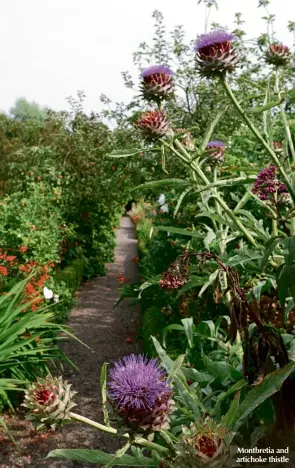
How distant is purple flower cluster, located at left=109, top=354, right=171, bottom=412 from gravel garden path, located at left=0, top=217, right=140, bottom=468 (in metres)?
2.74

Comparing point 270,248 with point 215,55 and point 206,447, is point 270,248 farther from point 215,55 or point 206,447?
point 215,55

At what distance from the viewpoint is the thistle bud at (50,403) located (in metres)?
1.30

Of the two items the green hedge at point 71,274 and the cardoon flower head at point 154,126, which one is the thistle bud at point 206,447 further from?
the green hedge at point 71,274

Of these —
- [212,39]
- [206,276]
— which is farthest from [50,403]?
[212,39]

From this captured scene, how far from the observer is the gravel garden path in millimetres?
3883

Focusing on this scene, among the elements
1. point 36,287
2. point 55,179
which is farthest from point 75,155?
point 36,287

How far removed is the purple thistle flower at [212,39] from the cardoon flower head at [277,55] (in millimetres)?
572

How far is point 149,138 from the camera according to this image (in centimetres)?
238

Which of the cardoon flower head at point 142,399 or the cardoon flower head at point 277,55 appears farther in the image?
the cardoon flower head at point 277,55

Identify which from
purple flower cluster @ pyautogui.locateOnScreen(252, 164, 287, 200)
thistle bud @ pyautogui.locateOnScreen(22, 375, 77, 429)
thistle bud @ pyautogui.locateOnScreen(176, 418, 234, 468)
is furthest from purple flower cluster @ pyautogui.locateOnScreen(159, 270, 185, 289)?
thistle bud @ pyautogui.locateOnScreen(176, 418, 234, 468)

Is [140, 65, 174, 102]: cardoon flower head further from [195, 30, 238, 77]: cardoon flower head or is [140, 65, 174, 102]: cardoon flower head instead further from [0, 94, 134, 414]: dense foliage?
[0, 94, 134, 414]: dense foliage

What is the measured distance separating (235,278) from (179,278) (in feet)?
1.48

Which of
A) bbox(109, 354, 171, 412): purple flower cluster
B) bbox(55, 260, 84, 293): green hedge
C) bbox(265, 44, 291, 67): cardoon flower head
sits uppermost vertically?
bbox(265, 44, 291, 67): cardoon flower head

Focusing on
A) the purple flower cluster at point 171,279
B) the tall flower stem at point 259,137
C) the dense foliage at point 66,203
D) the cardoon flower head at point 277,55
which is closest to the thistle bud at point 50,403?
the purple flower cluster at point 171,279
